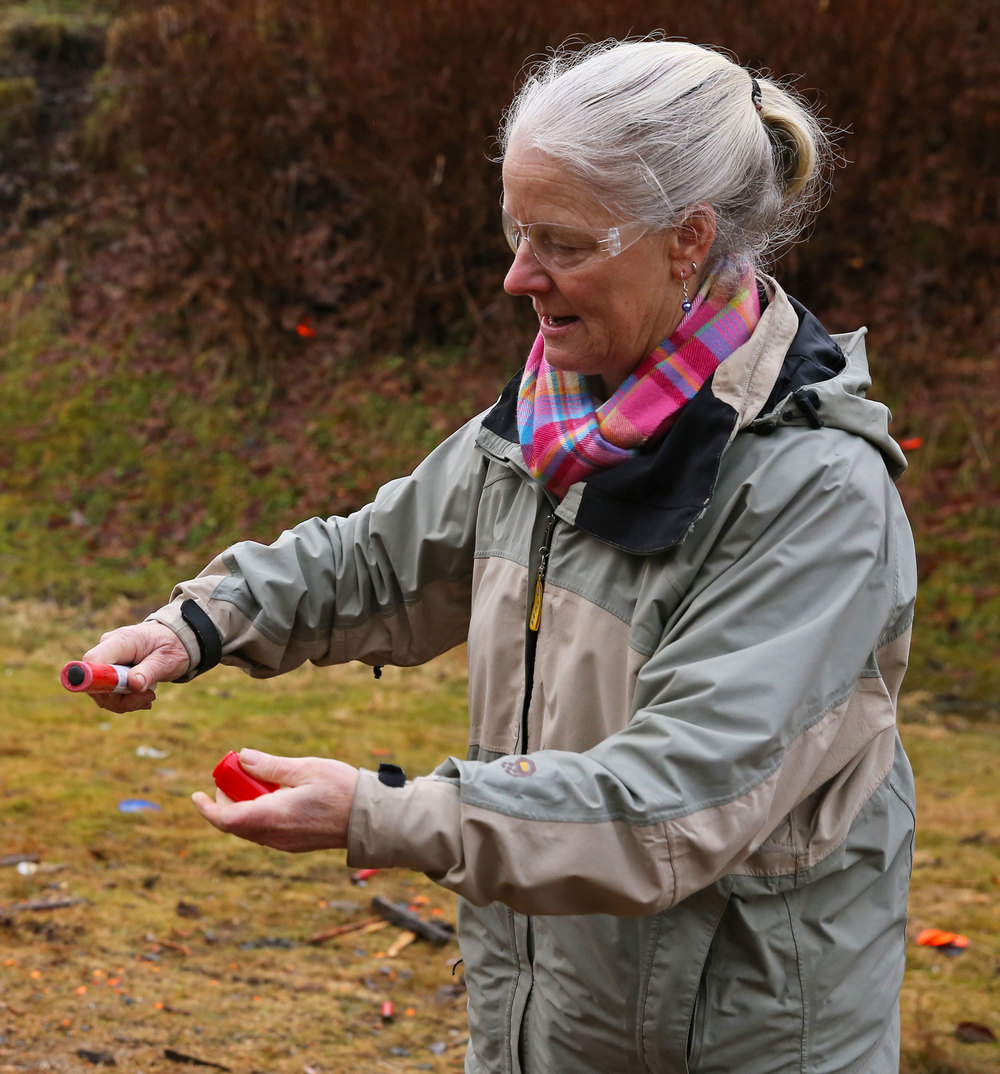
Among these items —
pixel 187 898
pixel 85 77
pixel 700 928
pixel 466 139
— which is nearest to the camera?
pixel 700 928

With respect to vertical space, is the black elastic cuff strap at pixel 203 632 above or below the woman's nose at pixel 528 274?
below

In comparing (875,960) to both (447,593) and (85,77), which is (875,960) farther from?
(85,77)

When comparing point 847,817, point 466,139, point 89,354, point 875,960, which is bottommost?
point 89,354

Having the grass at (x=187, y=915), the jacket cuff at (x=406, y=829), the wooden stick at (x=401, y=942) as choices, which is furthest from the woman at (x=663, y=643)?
the wooden stick at (x=401, y=942)

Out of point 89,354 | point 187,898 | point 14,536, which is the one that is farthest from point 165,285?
point 187,898

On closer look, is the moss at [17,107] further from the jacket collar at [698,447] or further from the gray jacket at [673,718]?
the jacket collar at [698,447]

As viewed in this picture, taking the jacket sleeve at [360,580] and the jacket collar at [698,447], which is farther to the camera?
the jacket sleeve at [360,580]

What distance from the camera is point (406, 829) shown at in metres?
1.53

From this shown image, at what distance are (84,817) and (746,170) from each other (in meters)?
3.60

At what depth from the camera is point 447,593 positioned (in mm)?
2324

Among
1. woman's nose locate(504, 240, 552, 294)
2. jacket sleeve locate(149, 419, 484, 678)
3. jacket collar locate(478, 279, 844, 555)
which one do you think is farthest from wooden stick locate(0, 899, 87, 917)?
woman's nose locate(504, 240, 552, 294)

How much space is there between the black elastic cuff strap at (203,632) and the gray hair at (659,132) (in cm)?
89

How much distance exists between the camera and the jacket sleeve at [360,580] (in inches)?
86.7

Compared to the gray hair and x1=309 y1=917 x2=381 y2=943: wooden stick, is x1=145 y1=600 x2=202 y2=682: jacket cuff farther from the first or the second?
x1=309 y1=917 x2=381 y2=943: wooden stick
